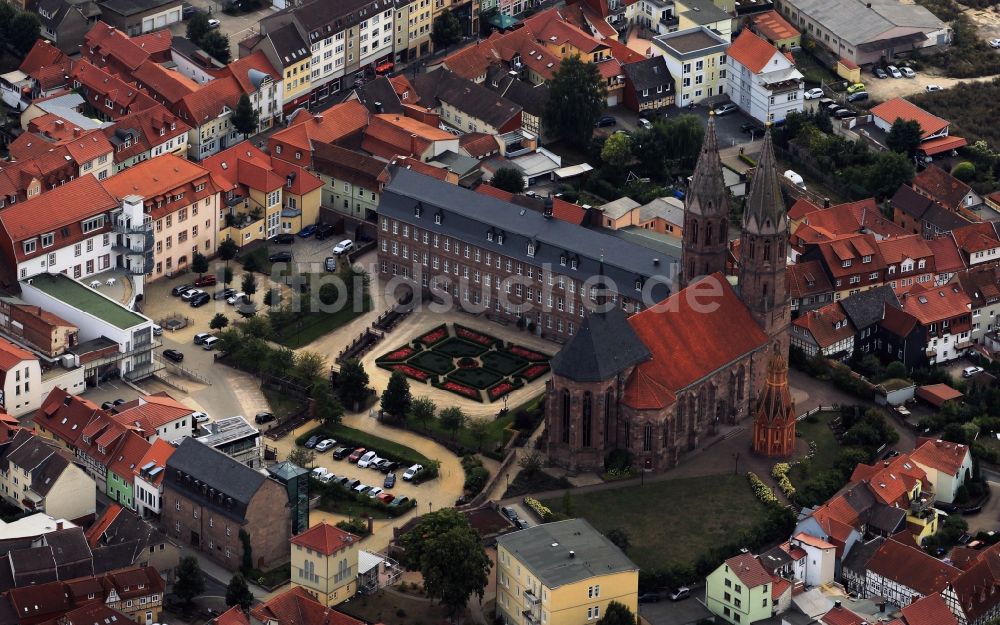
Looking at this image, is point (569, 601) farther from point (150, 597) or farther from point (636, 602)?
point (150, 597)

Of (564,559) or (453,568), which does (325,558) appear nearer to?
(453,568)

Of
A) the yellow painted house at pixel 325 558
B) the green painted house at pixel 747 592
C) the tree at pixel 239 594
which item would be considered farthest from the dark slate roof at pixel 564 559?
the tree at pixel 239 594

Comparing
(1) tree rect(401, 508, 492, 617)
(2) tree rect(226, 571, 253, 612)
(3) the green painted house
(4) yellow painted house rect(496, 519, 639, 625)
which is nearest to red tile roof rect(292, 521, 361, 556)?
(2) tree rect(226, 571, 253, 612)

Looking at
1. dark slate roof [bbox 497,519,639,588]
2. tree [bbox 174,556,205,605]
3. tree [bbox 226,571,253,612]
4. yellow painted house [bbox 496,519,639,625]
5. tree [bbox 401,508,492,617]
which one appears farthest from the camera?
tree [bbox 174,556,205,605]

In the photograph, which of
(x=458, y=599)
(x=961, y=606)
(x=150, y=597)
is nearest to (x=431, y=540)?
(x=458, y=599)

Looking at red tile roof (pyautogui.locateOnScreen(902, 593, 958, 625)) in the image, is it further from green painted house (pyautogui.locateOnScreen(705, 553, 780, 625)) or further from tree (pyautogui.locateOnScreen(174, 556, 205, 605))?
tree (pyautogui.locateOnScreen(174, 556, 205, 605))

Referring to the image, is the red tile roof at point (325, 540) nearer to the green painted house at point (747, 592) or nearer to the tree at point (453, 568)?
the tree at point (453, 568)

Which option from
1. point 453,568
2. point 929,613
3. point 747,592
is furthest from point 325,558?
point 929,613
